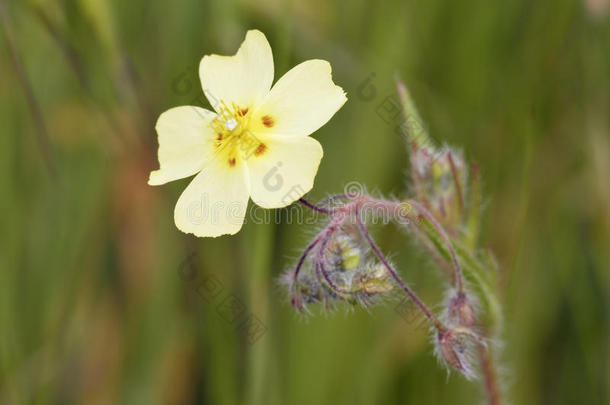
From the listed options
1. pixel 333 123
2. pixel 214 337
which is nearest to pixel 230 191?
pixel 214 337

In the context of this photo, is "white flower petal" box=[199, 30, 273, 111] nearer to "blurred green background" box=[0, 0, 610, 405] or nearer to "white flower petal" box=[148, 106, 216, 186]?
"white flower petal" box=[148, 106, 216, 186]

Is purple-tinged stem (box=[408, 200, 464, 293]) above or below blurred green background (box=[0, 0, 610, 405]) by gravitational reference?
below

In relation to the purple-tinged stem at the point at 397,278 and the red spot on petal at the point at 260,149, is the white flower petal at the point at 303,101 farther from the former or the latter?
the purple-tinged stem at the point at 397,278

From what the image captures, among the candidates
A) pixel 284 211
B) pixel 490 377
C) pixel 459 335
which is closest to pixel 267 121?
pixel 459 335

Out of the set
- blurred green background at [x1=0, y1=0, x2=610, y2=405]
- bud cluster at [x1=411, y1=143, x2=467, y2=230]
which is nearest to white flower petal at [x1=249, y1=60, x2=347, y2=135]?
bud cluster at [x1=411, y1=143, x2=467, y2=230]

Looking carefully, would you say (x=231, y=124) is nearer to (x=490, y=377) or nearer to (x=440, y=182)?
(x=440, y=182)

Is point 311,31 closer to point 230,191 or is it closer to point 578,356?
point 230,191
